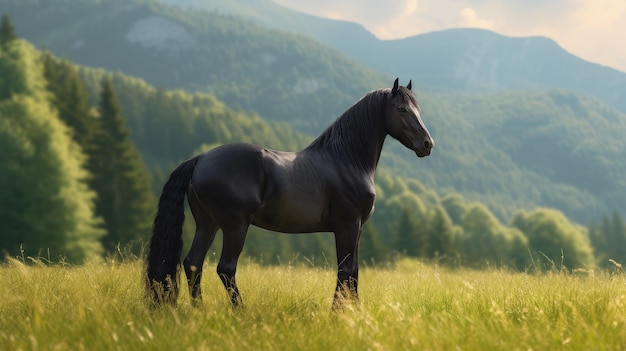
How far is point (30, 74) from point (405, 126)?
1286 inches

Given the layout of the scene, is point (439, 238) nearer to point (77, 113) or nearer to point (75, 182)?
point (77, 113)

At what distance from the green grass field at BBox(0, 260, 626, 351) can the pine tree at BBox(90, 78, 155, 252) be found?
100ft

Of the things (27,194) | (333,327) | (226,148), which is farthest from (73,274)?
(27,194)

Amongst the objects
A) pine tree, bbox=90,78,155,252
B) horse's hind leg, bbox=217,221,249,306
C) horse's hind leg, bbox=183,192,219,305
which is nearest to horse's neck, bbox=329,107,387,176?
horse's hind leg, bbox=217,221,249,306

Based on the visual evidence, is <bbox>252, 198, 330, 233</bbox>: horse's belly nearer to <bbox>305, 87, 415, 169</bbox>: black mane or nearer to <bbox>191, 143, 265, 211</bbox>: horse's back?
<bbox>191, 143, 265, 211</bbox>: horse's back

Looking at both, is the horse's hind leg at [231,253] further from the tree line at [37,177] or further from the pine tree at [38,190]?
the pine tree at [38,190]

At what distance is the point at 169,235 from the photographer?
6824 mm

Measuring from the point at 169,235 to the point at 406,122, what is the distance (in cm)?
304

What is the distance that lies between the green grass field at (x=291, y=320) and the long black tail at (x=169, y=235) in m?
0.30

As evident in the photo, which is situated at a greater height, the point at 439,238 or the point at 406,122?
the point at 406,122

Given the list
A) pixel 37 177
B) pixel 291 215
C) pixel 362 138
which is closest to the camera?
pixel 291 215

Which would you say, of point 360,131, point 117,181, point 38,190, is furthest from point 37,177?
point 360,131

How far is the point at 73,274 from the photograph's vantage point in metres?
8.78

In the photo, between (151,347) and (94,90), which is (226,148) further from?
(94,90)
